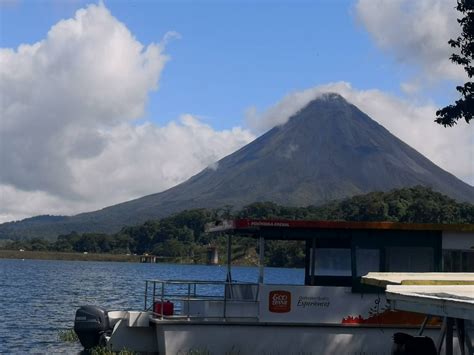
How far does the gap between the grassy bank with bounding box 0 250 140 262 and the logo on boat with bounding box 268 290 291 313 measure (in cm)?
14068

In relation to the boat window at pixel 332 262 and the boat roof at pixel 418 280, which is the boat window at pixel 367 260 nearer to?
the boat window at pixel 332 262

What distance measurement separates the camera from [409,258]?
20438mm

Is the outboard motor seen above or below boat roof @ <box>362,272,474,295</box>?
below

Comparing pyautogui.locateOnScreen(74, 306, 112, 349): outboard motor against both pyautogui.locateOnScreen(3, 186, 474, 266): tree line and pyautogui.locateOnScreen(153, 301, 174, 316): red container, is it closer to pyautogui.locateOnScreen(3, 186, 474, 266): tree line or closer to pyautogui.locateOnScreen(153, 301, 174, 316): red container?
pyautogui.locateOnScreen(153, 301, 174, 316): red container

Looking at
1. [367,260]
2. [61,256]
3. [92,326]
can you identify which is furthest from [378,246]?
[61,256]

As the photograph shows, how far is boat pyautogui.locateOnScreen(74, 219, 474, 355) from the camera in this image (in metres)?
19.2

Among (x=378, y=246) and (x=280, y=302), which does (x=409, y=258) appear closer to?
(x=378, y=246)

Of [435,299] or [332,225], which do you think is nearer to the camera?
[435,299]

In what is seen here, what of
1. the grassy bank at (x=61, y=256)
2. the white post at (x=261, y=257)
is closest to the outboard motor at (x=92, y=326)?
the white post at (x=261, y=257)

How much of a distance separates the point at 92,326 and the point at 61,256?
15227cm

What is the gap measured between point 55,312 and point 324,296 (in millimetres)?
21680

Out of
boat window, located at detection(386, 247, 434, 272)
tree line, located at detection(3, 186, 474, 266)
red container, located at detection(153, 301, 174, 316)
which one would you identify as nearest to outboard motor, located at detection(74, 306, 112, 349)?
red container, located at detection(153, 301, 174, 316)

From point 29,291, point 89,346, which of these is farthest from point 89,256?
point 89,346

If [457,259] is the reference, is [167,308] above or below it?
below
